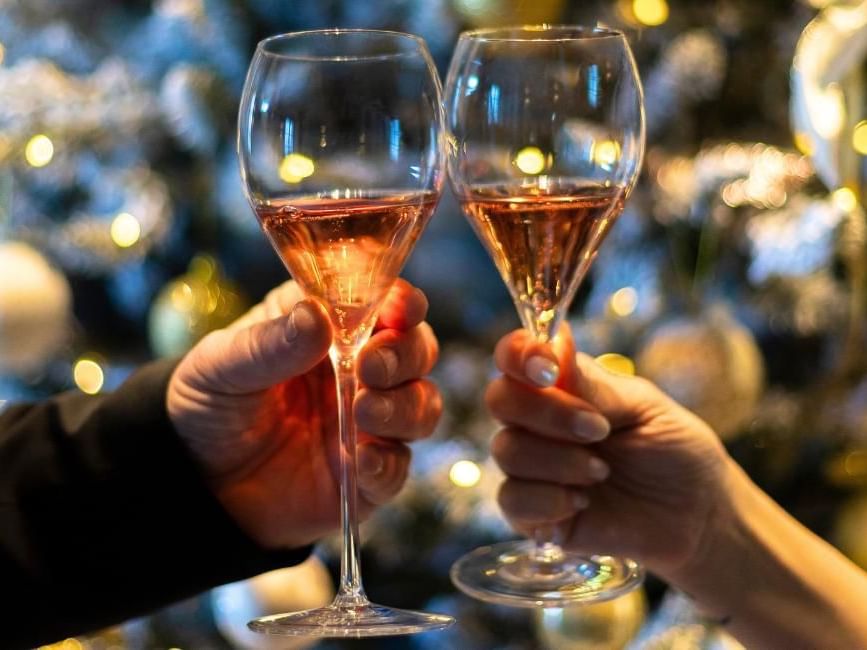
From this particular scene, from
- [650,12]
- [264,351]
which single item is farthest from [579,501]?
[650,12]

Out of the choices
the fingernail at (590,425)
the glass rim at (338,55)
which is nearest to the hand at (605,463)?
the fingernail at (590,425)

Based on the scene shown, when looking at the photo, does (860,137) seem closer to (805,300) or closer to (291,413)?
(805,300)

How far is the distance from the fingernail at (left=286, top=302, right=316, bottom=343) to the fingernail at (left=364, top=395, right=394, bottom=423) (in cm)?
15

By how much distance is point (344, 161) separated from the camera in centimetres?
87

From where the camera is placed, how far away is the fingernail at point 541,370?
1.08 m

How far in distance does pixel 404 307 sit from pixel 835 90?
76 cm

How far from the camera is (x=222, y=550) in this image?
1193mm

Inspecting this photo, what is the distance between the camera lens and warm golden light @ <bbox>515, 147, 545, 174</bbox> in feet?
3.28

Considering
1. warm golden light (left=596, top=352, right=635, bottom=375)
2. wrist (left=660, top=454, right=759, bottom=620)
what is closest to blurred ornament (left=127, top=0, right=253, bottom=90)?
warm golden light (left=596, top=352, right=635, bottom=375)

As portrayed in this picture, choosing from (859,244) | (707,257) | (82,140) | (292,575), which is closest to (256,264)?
(82,140)

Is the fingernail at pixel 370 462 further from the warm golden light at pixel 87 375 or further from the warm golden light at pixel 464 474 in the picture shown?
the warm golden light at pixel 87 375

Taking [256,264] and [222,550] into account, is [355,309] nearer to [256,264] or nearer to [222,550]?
[222,550]

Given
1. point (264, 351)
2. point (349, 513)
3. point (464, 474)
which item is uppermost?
point (264, 351)

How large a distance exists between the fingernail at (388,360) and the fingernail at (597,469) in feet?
0.76
